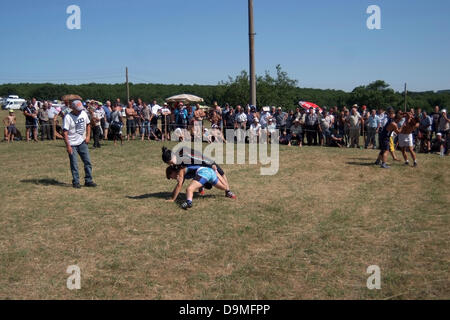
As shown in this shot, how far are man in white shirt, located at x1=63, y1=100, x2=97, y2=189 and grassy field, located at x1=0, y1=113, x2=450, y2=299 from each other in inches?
17.0

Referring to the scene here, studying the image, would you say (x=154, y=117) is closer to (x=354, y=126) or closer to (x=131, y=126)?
(x=131, y=126)

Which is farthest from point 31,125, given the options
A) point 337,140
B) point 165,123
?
point 337,140

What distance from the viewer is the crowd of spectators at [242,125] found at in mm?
17109

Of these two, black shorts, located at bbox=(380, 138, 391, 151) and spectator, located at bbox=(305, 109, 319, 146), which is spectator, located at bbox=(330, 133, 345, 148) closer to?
spectator, located at bbox=(305, 109, 319, 146)

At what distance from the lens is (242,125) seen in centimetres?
1841

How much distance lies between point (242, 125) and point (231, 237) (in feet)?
39.6

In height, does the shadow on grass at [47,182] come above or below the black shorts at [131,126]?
below

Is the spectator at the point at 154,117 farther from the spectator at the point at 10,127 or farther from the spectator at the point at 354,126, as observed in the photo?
the spectator at the point at 354,126

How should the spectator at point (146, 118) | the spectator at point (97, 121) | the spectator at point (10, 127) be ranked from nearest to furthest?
1. the spectator at point (97, 121)
2. the spectator at point (10, 127)
3. the spectator at point (146, 118)

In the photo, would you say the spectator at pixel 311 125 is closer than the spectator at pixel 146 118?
Yes

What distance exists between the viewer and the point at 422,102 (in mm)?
49812

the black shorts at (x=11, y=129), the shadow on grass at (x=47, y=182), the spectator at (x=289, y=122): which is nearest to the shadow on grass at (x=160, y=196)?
the shadow on grass at (x=47, y=182)

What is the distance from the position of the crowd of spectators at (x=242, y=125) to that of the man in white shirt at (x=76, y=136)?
6750mm
